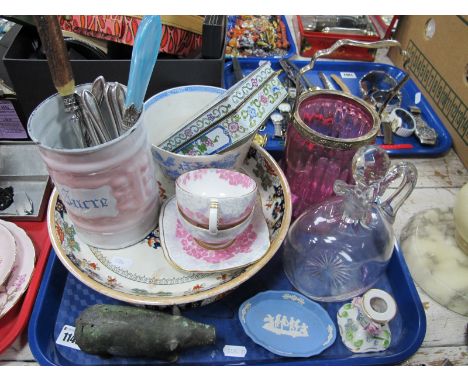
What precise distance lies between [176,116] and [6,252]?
0.86ft

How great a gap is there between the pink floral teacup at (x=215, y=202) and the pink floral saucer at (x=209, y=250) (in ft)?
0.06

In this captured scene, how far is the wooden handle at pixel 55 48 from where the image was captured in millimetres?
303

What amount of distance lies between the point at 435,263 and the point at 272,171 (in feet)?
0.77

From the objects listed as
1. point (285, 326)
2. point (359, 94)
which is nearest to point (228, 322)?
point (285, 326)

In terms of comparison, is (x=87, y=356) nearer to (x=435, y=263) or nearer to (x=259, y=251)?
(x=259, y=251)

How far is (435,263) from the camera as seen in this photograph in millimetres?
461

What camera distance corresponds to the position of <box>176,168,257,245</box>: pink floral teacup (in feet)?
1.17

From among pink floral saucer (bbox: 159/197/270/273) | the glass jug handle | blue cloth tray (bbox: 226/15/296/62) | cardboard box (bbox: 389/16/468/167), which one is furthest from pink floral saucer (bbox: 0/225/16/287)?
cardboard box (bbox: 389/16/468/167)

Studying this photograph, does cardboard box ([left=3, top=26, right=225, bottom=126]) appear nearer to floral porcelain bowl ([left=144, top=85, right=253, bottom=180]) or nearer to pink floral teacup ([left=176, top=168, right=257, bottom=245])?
floral porcelain bowl ([left=144, top=85, right=253, bottom=180])

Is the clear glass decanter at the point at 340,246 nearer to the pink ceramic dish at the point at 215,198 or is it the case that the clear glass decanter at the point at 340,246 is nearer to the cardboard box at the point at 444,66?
the pink ceramic dish at the point at 215,198

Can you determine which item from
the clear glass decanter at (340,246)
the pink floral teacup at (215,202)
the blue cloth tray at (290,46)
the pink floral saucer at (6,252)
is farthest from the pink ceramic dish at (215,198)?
the blue cloth tray at (290,46)

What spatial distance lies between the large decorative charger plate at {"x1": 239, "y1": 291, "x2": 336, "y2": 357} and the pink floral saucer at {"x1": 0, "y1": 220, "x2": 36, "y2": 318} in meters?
0.25

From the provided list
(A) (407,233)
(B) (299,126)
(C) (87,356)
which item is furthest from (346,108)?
(C) (87,356)

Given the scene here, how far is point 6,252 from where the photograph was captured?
16.8 inches
